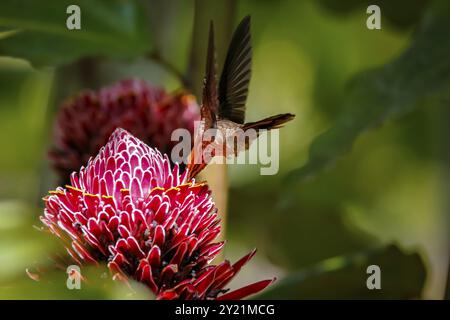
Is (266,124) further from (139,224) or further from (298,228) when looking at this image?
(298,228)

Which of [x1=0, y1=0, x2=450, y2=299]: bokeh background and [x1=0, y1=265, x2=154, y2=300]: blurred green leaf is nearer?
[x1=0, y1=265, x2=154, y2=300]: blurred green leaf

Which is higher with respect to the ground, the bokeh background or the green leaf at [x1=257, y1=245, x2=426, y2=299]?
the bokeh background

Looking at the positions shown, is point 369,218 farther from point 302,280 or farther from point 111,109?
point 111,109

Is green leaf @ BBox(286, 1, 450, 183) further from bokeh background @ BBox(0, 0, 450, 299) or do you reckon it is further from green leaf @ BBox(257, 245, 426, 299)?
green leaf @ BBox(257, 245, 426, 299)

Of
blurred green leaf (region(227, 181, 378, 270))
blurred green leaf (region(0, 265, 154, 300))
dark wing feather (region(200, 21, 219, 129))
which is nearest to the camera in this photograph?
blurred green leaf (region(0, 265, 154, 300))

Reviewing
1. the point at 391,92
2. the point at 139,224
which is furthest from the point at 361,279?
the point at 139,224

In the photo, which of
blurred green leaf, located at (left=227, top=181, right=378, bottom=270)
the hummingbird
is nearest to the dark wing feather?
the hummingbird
